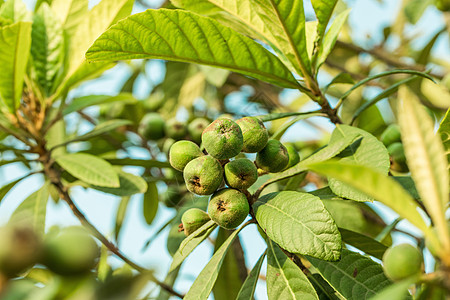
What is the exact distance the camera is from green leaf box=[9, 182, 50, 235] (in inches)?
82.0

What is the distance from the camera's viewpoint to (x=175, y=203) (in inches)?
109

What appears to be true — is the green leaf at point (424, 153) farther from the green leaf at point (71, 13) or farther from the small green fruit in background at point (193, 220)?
the green leaf at point (71, 13)

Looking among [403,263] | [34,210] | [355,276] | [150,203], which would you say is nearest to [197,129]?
[150,203]

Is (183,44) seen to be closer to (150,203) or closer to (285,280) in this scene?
(285,280)

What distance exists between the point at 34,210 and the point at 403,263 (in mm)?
1779

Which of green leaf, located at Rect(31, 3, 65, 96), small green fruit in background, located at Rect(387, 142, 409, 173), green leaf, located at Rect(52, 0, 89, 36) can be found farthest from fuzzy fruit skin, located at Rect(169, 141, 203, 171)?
green leaf, located at Rect(52, 0, 89, 36)

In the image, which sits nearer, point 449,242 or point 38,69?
point 449,242

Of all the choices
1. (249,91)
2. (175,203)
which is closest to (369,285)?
(175,203)

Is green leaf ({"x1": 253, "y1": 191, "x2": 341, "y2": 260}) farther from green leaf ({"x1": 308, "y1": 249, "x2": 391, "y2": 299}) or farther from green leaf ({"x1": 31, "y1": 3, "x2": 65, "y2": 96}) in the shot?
green leaf ({"x1": 31, "y1": 3, "x2": 65, "y2": 96})

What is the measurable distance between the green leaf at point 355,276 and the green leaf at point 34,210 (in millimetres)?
1335

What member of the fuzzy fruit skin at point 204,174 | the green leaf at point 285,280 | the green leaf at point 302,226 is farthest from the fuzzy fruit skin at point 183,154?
the green leaf at point 285,280

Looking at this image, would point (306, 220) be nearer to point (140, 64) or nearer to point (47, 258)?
point (47, 258)

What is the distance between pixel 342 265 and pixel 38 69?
1728 millimetres

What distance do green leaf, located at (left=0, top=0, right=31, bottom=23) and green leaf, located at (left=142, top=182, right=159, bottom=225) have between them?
119 centimetres
